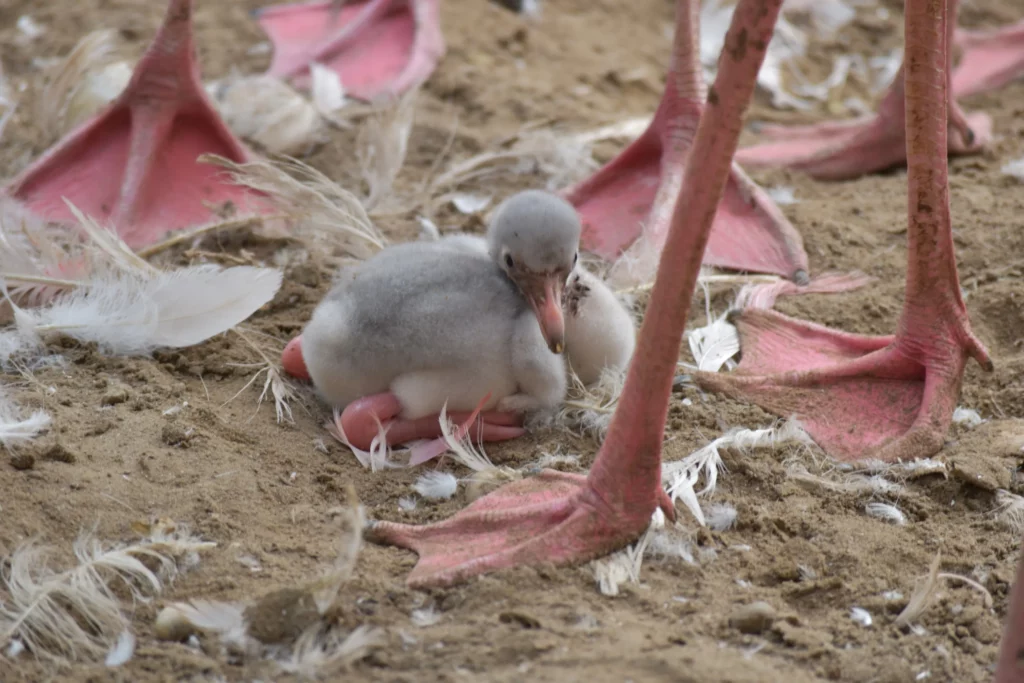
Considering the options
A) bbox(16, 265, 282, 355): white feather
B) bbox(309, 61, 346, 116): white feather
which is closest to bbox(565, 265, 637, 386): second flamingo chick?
bbox(16, 265, 282, 355): white feather

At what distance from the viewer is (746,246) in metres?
3.49

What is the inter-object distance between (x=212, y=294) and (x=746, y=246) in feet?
4.85

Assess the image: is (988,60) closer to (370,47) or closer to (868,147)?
(868,147)

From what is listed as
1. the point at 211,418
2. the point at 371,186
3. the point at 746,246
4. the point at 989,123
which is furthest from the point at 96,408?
the point at 989,123

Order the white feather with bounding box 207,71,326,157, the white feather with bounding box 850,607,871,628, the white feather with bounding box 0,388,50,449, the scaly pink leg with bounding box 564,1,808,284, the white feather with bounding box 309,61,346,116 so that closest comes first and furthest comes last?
the white feather with bounding box 850,607,871,628 → the white feather with bounding box 0,388,50,449 → the scaly pink leg with bounding box 564,1,808,284 → the white feather with bounding box 207,71,326,157 → the white feather with bounding box 309,61,346,116

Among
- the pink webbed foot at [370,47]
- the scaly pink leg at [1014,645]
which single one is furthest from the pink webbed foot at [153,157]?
the scaly pink leg at [1014,645]

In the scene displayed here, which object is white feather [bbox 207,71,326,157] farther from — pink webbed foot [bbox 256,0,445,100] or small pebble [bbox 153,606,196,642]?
small pebble [bbox 153,606,196,642]

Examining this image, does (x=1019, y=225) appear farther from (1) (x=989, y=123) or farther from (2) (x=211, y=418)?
(2) (x=211, y=418)

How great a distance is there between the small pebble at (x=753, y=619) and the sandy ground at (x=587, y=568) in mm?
14

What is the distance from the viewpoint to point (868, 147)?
4000 mm

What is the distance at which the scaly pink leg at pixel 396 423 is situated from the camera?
9.12 feet

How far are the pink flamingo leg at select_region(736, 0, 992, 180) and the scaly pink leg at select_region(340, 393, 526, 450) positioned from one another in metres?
1.67

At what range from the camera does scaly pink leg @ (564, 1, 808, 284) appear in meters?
3.43

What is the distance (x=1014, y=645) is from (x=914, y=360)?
114 cm
